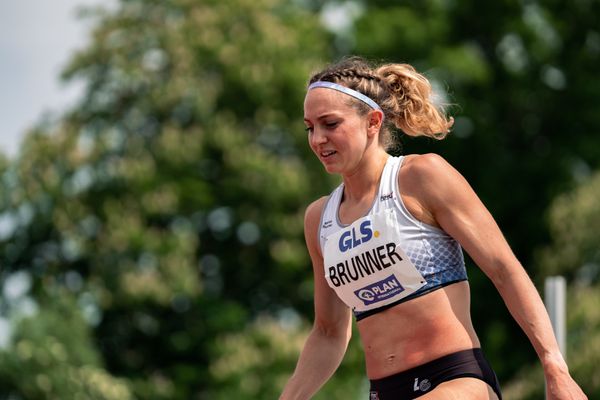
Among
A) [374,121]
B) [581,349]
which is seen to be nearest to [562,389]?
[374,121]

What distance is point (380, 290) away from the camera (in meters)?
4.66

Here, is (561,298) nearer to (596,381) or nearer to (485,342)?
→ (596,381)

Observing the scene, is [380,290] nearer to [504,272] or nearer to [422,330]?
[422,330]

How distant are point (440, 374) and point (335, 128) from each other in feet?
2.99

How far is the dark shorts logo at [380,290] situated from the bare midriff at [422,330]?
49mm

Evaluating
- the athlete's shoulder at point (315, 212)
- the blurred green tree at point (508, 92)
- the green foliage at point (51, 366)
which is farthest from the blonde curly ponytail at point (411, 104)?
the blurred green tree at point (508, 92)

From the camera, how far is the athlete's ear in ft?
15.7

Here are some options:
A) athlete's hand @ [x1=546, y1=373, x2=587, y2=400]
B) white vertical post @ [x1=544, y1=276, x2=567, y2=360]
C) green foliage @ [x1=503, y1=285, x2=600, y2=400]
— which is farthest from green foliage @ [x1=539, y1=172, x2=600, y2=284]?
athlete's hand @ [x1=546, y1=373, x2=587, y2=400]

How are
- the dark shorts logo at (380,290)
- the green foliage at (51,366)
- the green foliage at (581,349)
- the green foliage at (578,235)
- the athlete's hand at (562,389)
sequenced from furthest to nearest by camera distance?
the green foliage at (578,235) → the green foliage at (51,366) → the green foliage at (581,349) → the dark shorts logo at (380,290) → the athlete's hand at (562,389)

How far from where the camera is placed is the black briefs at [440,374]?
4504 millimetres

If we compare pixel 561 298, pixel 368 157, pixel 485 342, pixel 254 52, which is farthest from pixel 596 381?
pixel 368 157

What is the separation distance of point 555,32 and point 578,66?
0.97 m

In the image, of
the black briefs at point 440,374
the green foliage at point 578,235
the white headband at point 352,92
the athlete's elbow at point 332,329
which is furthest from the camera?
the green foliage at point 578,235

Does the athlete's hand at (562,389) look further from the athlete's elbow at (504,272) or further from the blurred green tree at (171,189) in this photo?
the blurred green tree at (171,189)
